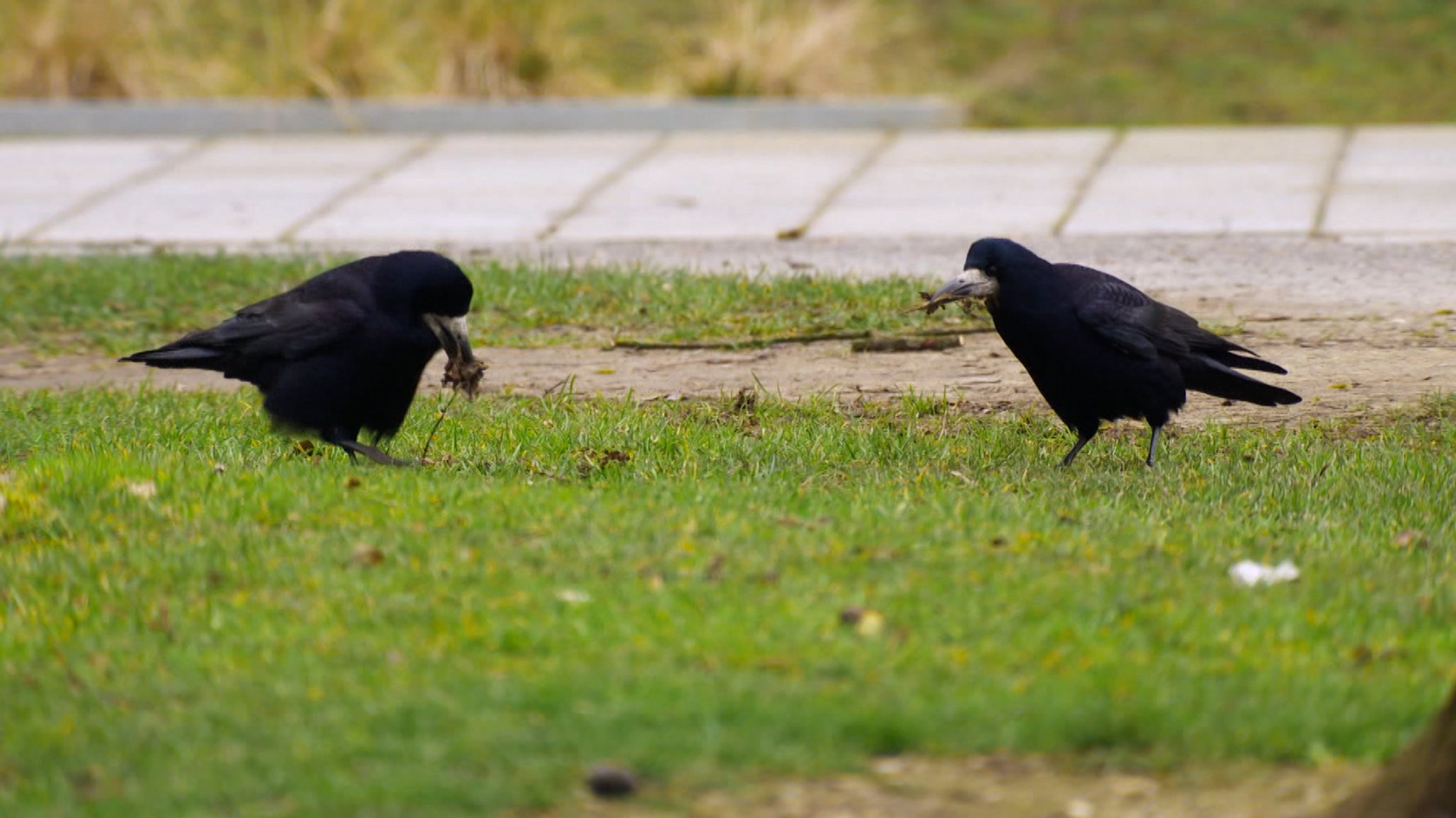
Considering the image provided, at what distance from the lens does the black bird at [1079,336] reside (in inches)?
259

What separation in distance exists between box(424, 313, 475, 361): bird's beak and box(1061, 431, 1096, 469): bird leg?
2.11m

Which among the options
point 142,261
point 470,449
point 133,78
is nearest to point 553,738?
point 470,449

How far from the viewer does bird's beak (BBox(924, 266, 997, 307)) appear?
6535mm

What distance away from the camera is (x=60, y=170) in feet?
43.1

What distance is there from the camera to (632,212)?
38.2ft

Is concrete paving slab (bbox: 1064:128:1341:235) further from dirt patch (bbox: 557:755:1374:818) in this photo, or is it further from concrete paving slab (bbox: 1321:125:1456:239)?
dirt patch (bbox: 557:755:1374:818)

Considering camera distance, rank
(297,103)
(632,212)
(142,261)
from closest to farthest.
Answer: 1. (142,261)
2. (632,212)
3. (297,103)

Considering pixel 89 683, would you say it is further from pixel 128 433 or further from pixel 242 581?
pixel 128 433

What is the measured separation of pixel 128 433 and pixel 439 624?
9.73ft

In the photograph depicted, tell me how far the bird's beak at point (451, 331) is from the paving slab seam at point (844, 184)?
4.50 m

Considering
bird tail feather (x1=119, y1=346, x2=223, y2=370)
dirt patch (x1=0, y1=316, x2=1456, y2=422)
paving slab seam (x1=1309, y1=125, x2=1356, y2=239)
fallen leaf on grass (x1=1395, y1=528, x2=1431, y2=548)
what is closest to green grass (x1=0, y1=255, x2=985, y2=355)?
dirt patch (x1=0, y1=316, x2=1456, y2=422)

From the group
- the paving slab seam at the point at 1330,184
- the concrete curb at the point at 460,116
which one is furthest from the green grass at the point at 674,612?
the concrete curb at the point at 460,116

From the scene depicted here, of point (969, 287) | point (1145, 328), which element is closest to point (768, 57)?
point (1145, 328)

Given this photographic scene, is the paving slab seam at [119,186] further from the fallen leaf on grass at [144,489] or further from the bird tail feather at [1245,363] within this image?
the bird tail feather at [1245,363]
